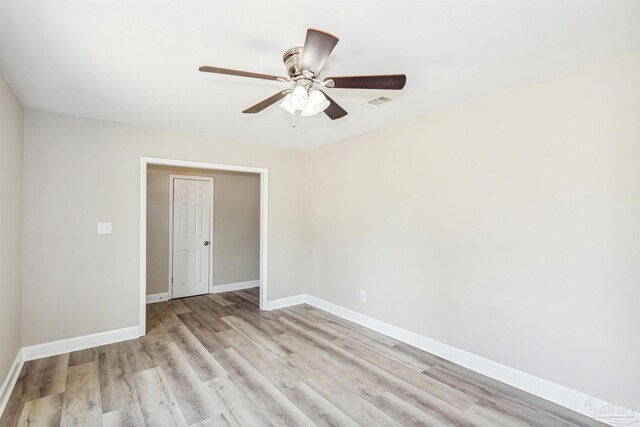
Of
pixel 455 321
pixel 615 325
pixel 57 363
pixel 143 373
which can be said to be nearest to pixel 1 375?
pixel 57 363

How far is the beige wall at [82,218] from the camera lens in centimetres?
299

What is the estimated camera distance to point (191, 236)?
5.36 m

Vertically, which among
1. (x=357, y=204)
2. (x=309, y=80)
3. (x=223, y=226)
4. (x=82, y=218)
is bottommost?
(x=223, y=226)

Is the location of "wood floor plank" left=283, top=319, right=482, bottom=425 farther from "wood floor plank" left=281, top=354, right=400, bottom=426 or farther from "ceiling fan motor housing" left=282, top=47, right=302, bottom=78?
"ceiling fan motor housing" left=282, top=47, right=302, bottom=78

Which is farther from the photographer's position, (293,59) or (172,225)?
(172,225)

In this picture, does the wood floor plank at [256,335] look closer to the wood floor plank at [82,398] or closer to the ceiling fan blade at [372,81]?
the wood floor plank at [82,398]

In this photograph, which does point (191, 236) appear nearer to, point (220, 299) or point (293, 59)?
point (220, 299)

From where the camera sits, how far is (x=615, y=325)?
79.6 inches

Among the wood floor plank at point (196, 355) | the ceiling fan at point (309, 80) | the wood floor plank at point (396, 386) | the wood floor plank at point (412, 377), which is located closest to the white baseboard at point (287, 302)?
the wood floor plank at point (196, 355)

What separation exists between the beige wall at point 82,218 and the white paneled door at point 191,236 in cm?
166

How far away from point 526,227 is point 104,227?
13.2 ft

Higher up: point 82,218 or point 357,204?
point 357,204

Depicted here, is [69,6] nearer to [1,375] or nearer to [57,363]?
[1,375]

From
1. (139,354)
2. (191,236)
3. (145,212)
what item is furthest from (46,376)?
(191,236)
